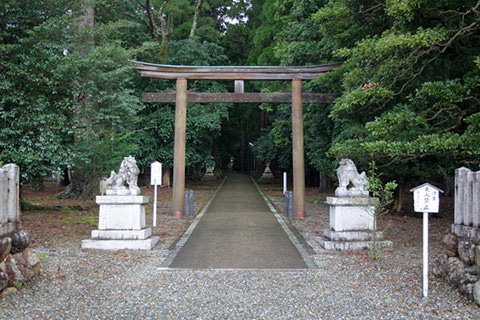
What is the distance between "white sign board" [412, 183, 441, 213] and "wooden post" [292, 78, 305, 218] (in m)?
7.32

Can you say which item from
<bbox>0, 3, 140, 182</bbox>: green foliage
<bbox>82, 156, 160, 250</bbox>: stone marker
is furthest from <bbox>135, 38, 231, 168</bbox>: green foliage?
<bbox>82, 156, 160, 250</bbox>: stone marker

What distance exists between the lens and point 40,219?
10.8 metres

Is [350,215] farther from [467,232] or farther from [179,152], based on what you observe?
[179,152]

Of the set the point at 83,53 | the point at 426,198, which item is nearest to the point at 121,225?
the point at 83,53

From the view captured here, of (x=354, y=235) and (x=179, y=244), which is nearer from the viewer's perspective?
(x=354, y=235)

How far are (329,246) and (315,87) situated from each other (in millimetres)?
7933

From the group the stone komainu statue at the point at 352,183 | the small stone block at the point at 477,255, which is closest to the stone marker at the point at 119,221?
the stone komainu statue at the point at 352,183

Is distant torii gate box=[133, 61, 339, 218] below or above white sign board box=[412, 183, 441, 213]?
above

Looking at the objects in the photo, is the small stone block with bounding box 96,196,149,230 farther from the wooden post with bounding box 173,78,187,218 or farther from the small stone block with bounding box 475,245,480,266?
the small stone block with bounding box 475,245,480,266

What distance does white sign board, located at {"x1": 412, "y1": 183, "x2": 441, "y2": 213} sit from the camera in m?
5.05

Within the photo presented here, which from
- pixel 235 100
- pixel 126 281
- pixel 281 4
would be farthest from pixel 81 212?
pixel 281 4

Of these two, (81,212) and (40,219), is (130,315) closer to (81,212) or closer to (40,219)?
(40,219)

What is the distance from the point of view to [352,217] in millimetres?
7863

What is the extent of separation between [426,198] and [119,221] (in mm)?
5682
